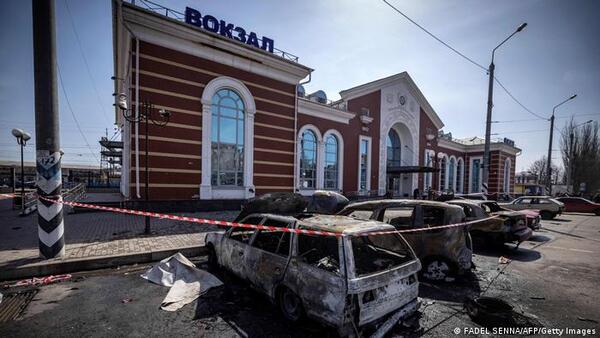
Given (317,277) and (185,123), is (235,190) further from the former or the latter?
(317,277)

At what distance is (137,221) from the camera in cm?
972

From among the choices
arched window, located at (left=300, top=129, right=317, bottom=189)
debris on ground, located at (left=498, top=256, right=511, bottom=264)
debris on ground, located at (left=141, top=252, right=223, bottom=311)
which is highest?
arched window, located at (left=300, top=129, right=317, bottom=189)

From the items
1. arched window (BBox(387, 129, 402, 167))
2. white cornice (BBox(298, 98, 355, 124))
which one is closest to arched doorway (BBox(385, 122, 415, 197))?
arched window (BBox(387, 129, 402, 167))

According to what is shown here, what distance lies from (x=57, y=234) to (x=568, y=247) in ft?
48.0

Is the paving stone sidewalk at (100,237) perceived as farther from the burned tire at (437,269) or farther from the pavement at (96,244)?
the burned tire at (437,269)

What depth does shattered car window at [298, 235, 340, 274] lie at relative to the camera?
320cm

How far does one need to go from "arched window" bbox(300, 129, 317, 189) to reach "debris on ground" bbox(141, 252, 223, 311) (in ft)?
44.6

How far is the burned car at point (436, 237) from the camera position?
16.0 ft

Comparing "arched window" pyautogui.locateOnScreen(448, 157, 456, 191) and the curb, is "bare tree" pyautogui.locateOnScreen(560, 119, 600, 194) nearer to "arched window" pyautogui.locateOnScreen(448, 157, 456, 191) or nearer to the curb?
"arched window" pyautogui.locateOnScreen(448, 157, 456, 191)

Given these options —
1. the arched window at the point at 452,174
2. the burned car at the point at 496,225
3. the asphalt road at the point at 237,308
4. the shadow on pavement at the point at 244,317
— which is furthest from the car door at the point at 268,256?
the arched window at the point at 452,174

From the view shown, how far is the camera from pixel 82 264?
17.3 ft

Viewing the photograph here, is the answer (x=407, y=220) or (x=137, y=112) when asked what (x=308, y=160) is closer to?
(x=137, y=112)

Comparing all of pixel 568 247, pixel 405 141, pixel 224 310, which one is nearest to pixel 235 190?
pixel 224 310

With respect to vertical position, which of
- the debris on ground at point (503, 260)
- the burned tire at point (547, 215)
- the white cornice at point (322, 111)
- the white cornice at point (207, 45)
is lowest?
the burned tire at point (547, 215)
